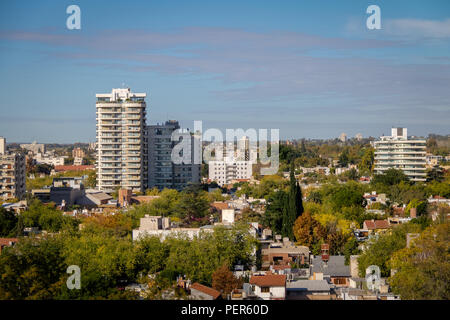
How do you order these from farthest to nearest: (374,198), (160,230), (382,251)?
(374,198), (160,230), (382,251)

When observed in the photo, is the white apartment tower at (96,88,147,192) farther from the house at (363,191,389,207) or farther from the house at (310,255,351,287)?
the house at (310,255,351,287)

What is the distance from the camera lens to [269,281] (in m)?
11.4

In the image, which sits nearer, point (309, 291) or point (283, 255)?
point (309, 291)

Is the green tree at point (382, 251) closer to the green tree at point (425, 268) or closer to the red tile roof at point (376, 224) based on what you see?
the green tree at point (425, 268)

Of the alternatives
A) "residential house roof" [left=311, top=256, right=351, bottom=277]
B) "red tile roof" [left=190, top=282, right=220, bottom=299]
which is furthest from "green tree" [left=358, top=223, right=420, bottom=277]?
"red tile roof" [left=190, top=282, right=220, bottom=299]

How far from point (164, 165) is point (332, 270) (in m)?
23.0

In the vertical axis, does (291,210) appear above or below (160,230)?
above

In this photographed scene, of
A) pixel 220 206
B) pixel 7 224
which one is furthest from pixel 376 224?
pixel 7 224

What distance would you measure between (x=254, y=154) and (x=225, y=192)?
541 inches

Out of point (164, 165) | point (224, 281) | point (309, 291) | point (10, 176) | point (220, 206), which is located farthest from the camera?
point (164, 165)

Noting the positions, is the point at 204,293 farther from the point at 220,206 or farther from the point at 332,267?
the point at 220,206

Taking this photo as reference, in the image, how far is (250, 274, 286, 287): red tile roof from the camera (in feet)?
36.6

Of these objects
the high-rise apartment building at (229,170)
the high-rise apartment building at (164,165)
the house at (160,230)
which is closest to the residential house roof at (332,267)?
the house at (160,230)
